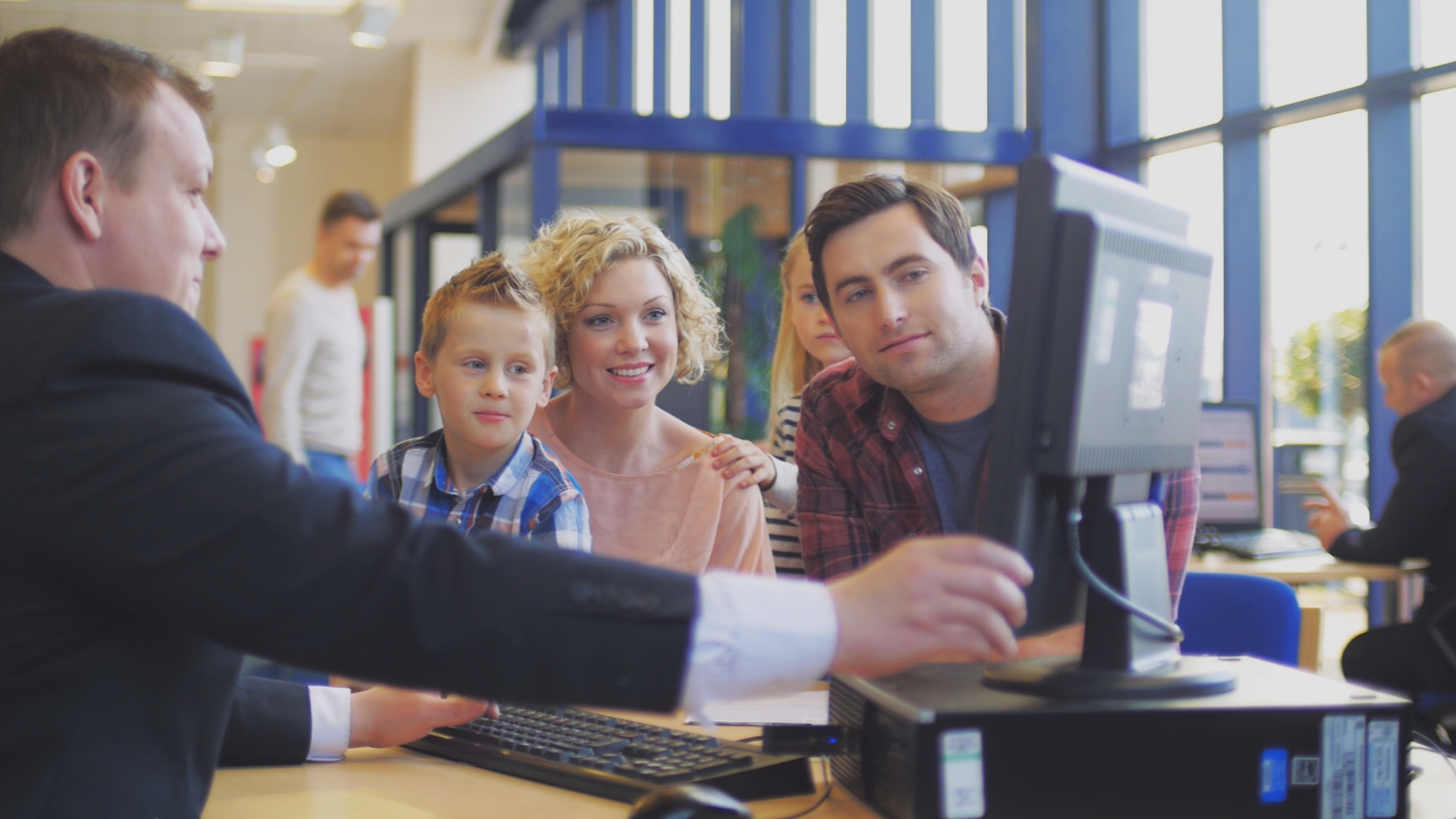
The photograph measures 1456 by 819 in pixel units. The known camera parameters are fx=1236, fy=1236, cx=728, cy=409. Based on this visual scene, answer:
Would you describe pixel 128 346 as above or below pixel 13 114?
below

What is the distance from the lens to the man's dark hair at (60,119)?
948 millimetres

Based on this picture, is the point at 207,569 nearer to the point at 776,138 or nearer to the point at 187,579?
the point at 187,579

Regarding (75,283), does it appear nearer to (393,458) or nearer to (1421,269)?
(393,458)

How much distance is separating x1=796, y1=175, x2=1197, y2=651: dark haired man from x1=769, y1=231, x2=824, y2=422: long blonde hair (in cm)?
Result: 102

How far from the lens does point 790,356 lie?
10.0 feet

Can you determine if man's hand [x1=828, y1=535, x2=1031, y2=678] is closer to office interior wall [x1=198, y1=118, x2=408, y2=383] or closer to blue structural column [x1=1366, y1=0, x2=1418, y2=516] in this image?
blue structural column [x1=1366, y1=0, x2=1418, y2=516]

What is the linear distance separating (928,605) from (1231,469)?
3.91m

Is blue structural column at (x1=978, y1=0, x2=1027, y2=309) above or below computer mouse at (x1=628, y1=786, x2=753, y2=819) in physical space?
above

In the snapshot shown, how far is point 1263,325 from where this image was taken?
546cm

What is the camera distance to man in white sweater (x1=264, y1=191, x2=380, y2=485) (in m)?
4.93

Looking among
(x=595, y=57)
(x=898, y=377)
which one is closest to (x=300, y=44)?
(x=595, y=57)

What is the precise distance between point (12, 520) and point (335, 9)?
25.0ft

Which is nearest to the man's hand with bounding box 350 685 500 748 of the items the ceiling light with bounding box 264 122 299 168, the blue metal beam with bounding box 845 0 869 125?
the blue metal beam with bounding box 845 0 869 125

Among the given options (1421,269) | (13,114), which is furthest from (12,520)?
(1421,269)
